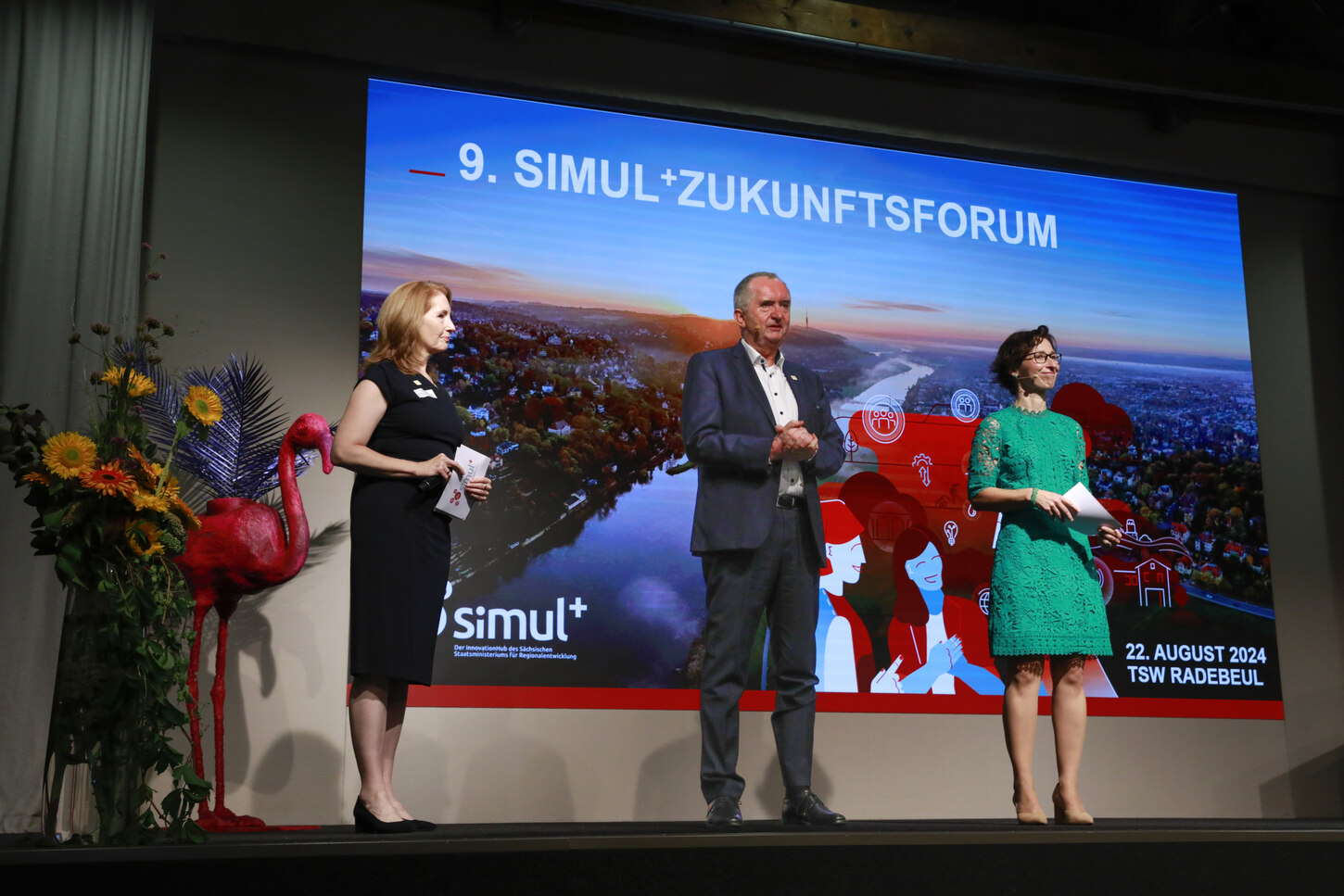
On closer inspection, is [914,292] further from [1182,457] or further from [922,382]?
[1182,457]

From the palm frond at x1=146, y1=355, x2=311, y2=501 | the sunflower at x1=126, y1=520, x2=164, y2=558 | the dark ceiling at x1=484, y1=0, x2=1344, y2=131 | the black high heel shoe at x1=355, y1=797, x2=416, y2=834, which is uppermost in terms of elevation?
the dark ceiling at x1=484, y1=0, x2=1344, y2=131

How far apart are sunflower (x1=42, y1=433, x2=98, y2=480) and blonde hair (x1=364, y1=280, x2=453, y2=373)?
0.77 m

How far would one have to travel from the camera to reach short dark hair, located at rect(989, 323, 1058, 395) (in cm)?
331

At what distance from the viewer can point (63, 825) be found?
86.9 inches

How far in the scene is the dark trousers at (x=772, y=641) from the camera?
3.02 meters

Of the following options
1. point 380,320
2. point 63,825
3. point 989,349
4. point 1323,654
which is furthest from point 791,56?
point 63,825

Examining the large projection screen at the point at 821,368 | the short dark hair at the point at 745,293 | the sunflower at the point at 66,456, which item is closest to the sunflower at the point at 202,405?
the sunflower at the point at 66,456

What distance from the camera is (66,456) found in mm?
2293

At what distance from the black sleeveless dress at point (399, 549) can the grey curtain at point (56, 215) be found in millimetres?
1268

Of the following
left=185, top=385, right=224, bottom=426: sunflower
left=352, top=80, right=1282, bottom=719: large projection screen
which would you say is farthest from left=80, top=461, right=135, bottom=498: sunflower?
left=352, top=80, right=1282, bottom=719: large projection screen

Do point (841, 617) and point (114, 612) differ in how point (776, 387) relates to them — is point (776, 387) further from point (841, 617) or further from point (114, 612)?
point (114, 612)

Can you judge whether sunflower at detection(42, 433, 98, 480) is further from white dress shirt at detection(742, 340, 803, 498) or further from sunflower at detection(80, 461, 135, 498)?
white dress shirt at detection(742, 340, 803, 498)

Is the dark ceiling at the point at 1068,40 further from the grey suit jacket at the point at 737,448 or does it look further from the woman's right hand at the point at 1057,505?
the woman's right hand at the point at 1057,505

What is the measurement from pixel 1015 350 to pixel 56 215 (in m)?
2.97
